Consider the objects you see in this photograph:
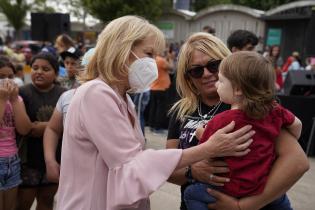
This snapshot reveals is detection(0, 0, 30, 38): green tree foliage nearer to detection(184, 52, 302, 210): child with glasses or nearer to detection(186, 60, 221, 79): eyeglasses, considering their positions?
detection(186, 60, 221, 79): eyeglasses

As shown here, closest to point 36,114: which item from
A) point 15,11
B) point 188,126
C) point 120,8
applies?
point 188,126

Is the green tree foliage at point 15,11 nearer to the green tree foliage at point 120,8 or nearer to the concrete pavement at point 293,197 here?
the green tree foliage at point 120,8

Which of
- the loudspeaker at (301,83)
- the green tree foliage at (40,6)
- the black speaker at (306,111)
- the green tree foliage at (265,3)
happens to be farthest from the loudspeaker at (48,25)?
the green tree foliage at (40,6)

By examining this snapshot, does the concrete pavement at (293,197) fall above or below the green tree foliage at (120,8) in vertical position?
below

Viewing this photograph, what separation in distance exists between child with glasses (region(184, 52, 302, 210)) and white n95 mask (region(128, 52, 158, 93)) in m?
0.33

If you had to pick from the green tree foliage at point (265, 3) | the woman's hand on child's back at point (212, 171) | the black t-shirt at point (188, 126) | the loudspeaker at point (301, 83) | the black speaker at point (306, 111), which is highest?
the green tree foliage at point (265, 3)

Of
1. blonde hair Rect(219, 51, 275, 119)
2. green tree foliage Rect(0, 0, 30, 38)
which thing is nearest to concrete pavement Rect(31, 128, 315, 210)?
blonde hair Rect(219, 51, 275, 119)

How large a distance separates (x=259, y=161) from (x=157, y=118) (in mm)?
6853

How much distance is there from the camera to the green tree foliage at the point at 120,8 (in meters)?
19.9

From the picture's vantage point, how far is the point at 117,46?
1.64 meters

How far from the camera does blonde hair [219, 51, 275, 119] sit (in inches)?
62.0

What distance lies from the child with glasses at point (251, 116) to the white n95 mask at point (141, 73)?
0.33 metres

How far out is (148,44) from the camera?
1.72 metres

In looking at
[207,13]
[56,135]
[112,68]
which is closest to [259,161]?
[112,68]
